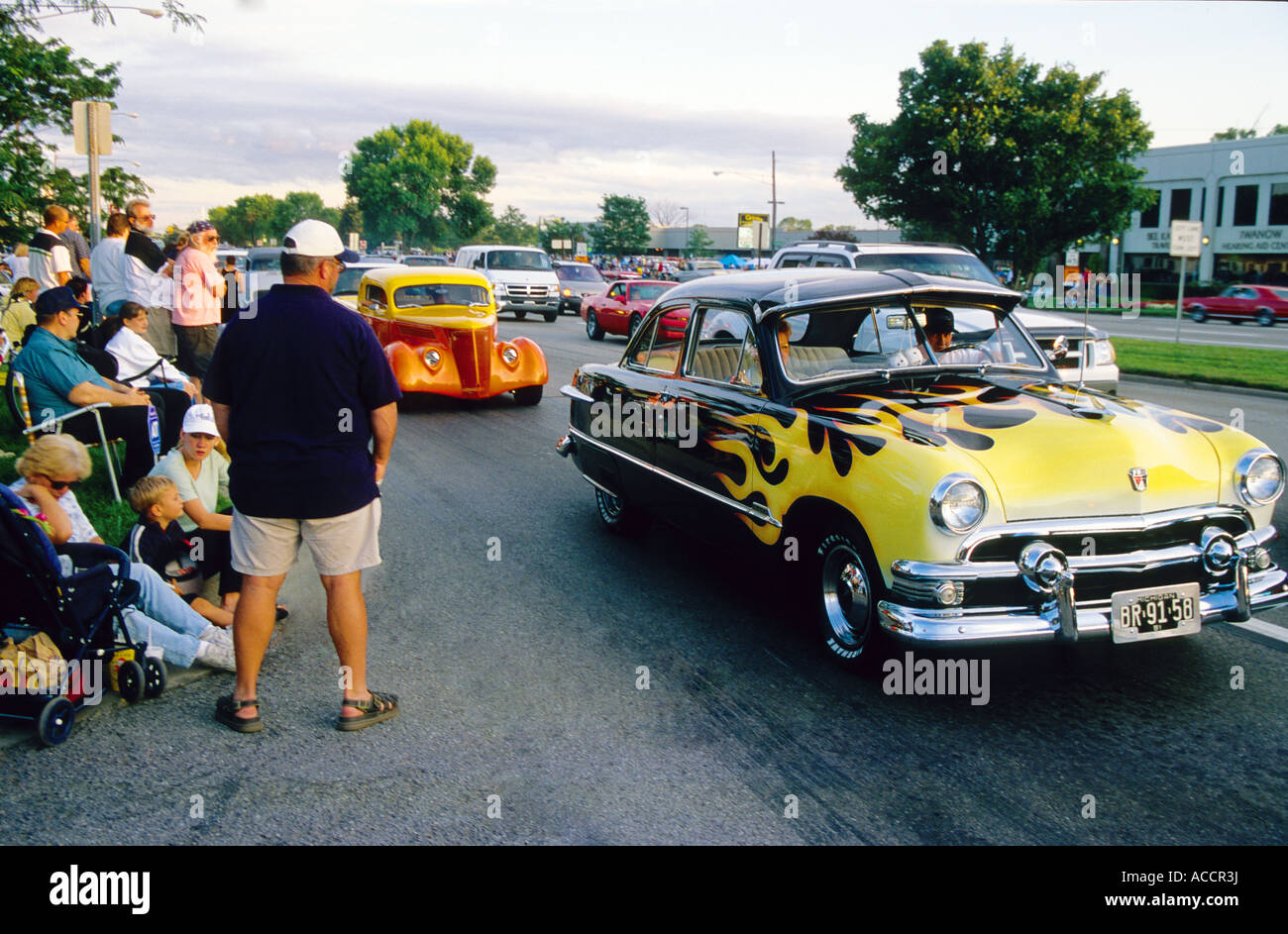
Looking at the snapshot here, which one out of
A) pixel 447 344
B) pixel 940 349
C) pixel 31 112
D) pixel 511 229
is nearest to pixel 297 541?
pixel 940 349

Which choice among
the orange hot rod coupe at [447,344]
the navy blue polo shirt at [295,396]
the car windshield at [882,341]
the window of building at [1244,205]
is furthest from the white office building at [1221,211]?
the navy blue polo shirt at [295,396]

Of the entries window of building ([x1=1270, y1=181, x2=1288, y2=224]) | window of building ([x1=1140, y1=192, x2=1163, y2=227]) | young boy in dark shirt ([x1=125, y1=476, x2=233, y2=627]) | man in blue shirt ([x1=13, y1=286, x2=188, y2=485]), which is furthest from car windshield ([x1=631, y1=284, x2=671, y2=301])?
window of building ([x1=1140, y1=192, x2=1163, y2=227])

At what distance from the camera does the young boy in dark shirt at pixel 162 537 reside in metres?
5.09

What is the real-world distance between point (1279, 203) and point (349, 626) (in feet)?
178

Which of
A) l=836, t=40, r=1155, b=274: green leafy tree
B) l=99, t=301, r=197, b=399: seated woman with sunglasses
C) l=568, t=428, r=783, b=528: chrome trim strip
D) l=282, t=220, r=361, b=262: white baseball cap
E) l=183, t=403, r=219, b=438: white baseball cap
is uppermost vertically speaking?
l=836, t=40, r=1155, b=274: green leafy tree

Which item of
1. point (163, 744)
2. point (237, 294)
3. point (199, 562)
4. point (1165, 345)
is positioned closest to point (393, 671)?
point (163, 744)

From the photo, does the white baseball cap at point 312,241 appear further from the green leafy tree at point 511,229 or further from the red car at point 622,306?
the green leafy tree at point 511,229

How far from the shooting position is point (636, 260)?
73.4 m

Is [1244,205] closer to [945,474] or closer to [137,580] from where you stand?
[945,474]

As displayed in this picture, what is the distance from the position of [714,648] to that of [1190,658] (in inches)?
88.4

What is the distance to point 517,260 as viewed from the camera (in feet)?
98.2

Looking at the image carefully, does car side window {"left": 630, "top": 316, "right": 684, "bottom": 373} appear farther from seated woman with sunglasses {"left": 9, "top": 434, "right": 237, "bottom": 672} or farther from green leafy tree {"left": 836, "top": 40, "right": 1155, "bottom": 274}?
green leafy tree {"left": 836, "top": 40, "right": 1155, "bottom": 274}

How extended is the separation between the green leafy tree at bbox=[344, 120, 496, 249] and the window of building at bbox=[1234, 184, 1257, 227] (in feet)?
248

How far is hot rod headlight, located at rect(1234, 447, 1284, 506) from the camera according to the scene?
4406 mm
